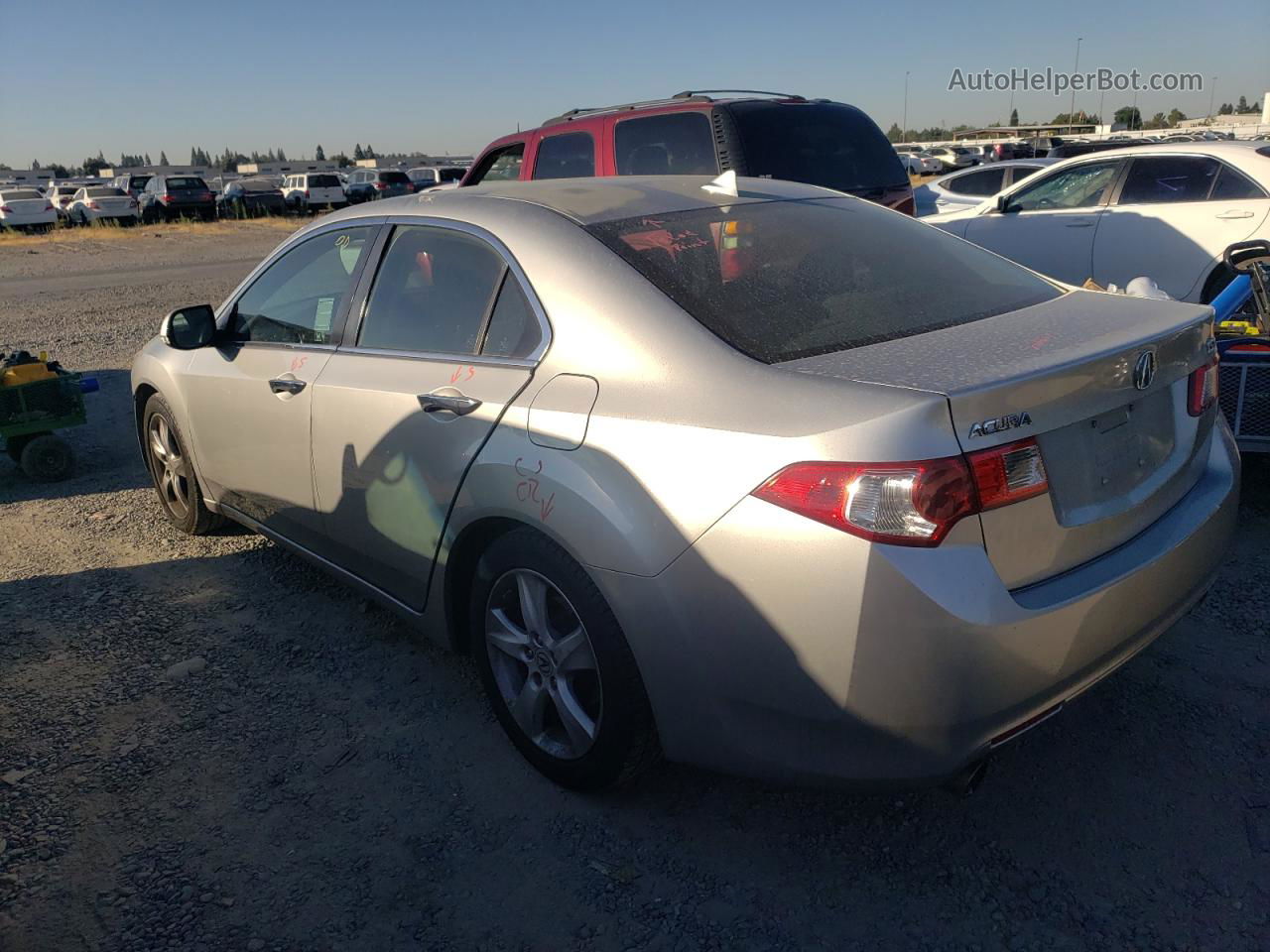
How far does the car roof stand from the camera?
121 inches

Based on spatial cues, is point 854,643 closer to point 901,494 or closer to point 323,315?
point 901,494

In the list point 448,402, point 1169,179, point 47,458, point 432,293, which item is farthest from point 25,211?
point 448,402

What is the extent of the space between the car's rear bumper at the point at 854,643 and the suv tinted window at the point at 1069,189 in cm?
664

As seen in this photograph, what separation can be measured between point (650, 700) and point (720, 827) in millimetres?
510

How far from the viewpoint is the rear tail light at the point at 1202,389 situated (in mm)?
2727

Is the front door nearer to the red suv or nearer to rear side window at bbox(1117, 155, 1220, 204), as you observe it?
the red suv

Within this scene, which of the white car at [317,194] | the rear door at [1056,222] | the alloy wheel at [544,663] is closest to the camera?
the alloy wheel at [544,663]

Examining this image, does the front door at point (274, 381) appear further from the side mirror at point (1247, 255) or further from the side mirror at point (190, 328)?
the side mirror at point (1247, 255)

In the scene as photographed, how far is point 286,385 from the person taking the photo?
364 centimetres

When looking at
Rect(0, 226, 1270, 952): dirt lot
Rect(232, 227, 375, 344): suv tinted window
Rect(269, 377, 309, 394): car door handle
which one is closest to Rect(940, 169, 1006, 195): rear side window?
Rect(0, 226, 1270, 952): dirt lot

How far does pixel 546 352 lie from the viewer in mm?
2732

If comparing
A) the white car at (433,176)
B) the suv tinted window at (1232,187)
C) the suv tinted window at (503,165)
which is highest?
the white car at (433,176)

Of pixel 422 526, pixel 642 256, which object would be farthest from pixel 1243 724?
pixel 422 526

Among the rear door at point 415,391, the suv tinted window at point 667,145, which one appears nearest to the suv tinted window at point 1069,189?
the suv tinted window at point 667,145
